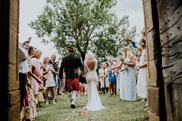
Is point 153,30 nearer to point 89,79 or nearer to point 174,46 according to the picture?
point 174,46

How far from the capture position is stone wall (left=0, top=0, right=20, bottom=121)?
98.7 inches

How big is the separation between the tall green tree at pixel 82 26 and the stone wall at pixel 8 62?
21.4 meters

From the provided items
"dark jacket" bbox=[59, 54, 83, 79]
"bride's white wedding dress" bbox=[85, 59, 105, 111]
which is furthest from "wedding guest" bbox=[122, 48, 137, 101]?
"dark jacket" bbox=[59, 54, 83, 79]

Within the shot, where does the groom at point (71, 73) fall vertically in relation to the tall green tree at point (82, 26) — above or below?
below

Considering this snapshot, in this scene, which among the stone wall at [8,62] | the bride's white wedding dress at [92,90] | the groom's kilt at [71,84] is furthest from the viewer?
the groom's kilt at [71,84]

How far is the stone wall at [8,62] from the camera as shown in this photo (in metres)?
2.51

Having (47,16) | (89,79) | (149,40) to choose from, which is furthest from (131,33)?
(149,40)

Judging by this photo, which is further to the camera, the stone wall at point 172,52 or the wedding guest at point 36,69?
the wedding guest at point 36,69

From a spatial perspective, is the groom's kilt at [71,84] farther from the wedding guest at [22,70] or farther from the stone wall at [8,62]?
the stone wall at [8,62]

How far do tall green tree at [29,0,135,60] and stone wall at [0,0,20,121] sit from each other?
2142 centimetres

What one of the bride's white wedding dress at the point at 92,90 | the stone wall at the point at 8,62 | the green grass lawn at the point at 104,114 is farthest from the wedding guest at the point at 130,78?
the stone wall at the point at 8,62

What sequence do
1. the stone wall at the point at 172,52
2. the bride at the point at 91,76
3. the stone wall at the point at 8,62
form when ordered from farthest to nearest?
1. the bride at the point at 91,76
2. the stone wall at the point at 8,62
3. the stone wall at the point at 172,52

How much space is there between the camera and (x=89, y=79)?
7172mm
